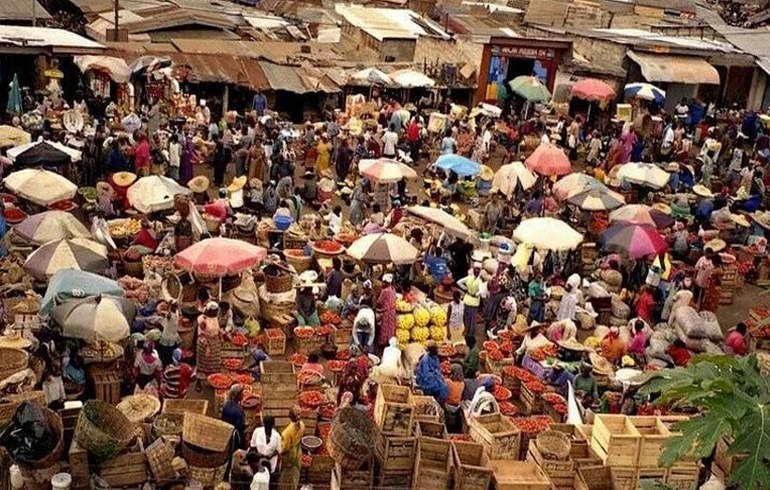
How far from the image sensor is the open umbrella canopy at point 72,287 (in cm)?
1096

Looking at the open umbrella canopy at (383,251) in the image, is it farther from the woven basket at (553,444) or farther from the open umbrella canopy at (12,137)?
the open umbrella canopy at (12,137)

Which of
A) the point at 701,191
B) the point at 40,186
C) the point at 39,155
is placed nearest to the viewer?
the point at 40,186

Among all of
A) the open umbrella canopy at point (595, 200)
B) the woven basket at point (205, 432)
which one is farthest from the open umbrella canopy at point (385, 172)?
the woven basket at point (205, 432)

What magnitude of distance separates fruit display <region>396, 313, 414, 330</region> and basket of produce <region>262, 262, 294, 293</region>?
1.77 meters

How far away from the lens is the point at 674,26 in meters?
33.8

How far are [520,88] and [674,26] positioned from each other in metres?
12.3

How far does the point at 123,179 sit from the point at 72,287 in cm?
609

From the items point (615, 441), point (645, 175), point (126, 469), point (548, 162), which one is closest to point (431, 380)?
point (615, 441)

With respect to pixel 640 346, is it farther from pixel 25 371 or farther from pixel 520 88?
pixel 520 88

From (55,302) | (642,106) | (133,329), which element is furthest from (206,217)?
(642,106)

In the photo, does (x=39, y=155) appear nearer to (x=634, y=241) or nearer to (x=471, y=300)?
(x=471, y=300)

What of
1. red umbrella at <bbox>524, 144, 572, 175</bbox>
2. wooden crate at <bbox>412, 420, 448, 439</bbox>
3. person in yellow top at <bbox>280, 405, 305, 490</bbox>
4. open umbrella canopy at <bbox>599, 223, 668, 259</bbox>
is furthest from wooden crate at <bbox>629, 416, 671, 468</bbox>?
red umbrella at <bbox>524, 144, 572, 175</bbox>

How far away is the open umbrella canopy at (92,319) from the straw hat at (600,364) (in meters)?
6.41

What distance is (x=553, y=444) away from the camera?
10234mm
